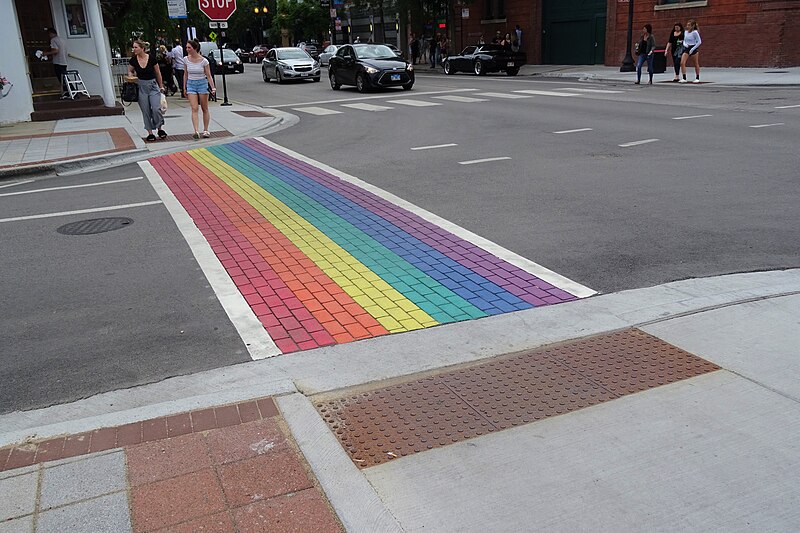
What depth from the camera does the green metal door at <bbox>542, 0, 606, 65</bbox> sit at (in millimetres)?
36406

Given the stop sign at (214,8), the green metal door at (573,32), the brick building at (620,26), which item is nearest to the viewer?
the stop sign at (214,8)

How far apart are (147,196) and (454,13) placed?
40171mm

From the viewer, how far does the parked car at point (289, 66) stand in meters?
32.0

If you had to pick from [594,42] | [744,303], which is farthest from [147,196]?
[594,42]

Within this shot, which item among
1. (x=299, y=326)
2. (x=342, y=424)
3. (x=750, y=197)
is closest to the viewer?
(x=342, y=424)

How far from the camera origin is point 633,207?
8.09 m

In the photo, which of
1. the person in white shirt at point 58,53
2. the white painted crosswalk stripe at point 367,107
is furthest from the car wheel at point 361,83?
the person in white shirt at point 58,53

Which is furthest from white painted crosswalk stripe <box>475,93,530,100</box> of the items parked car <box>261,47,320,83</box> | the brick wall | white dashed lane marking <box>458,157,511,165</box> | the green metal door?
the green metal door

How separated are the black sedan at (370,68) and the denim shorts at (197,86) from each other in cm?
1116

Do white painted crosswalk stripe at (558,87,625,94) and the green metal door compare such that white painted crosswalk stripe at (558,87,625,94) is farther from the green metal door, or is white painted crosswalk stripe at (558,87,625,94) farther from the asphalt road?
the green metal door

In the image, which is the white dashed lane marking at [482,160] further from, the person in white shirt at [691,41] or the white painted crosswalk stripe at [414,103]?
the person in white shirt at [691,41]

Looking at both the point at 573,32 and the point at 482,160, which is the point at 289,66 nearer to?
the point at 573,32

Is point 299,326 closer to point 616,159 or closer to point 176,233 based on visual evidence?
point 176,233

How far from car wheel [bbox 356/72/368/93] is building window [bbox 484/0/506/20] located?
65.9 ft
